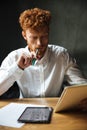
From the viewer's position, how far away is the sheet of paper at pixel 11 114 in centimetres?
101

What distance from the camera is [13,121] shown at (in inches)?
40.5

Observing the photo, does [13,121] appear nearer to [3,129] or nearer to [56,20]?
[3,129]

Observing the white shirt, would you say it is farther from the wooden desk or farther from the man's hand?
the wooden desk

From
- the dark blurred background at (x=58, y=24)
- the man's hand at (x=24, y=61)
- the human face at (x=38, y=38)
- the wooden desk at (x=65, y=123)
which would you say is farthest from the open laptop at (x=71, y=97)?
the dark blurred background at (x=58, y=24)

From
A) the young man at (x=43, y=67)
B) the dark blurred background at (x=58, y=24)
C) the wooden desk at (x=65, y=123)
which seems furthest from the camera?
the dark blurred background at (x=58, y=24)

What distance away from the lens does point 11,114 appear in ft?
3.67

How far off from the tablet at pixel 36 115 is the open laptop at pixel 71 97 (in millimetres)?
63

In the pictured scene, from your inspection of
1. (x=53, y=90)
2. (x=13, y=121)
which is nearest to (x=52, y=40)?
(x=53, y=90)

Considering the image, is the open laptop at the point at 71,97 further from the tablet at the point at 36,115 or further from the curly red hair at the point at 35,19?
the curly red hair at the point at 35,19

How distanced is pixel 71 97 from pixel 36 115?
191 mm

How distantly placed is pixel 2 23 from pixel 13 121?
114 cm

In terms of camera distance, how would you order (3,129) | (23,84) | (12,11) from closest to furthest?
(3,129) < (23,84) < (12,11)

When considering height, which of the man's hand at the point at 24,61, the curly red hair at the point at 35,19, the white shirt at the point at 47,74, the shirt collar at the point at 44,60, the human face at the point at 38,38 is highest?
the curly red hair at the point at 35,19

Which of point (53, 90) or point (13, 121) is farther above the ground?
point (13, 121)
